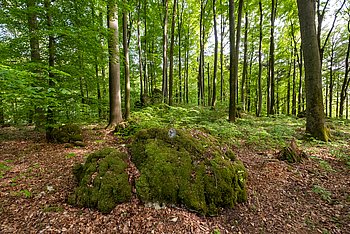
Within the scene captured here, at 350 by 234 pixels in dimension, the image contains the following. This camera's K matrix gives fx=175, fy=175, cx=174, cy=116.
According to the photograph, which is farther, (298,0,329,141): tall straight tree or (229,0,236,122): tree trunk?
(229,0,236,122): tree trunk

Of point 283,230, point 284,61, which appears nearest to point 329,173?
point 283,230

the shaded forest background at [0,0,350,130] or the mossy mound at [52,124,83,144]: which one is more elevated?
the shaded forest background at [0,0,350,130]

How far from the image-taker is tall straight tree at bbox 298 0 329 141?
6.21 meters

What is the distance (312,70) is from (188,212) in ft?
21.9

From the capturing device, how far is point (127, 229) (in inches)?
99.6

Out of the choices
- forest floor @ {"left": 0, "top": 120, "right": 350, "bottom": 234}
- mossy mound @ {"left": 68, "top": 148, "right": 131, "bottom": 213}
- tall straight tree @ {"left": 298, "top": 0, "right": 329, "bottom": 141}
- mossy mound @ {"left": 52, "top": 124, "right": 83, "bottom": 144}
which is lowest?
forest floor @ {"left": 0, "top": 120, "right": 350, "bottom": 234}

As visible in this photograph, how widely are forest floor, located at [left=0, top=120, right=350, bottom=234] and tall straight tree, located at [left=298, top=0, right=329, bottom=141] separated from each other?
1.84 metres

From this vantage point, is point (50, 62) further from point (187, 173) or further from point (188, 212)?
point (188, 212)

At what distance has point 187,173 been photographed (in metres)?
3.31

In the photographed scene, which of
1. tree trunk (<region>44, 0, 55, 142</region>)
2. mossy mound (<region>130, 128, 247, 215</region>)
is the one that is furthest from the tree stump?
tree trunk (<region>44, 0, 55, 142</region>)

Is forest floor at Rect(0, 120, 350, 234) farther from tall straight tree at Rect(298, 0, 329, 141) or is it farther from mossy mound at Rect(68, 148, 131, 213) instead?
tall straight tree at Rect(298, 0, 329, 141)

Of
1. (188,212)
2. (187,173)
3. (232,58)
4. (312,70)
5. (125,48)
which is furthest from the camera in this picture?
(125,48)

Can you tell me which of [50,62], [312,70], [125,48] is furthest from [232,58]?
[50,62]

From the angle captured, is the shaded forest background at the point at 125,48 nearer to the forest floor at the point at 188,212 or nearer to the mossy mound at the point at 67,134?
the mossy mound at the point at 67,134
